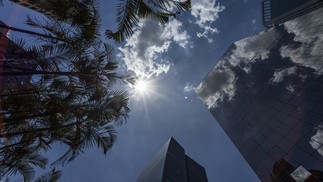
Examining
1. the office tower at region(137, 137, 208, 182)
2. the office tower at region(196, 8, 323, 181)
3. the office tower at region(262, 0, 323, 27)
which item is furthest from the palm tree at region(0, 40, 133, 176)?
the office tower at region(137, 137, 208, 182)

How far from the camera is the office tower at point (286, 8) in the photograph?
4679 cm

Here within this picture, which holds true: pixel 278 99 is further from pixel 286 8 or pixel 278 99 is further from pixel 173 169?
pixel 173 169

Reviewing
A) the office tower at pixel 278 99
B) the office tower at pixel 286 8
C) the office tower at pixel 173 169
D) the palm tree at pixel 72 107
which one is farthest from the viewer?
the office tower at pixel 173 169

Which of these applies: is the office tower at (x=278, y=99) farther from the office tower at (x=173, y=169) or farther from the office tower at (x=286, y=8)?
the office tower at (x=173, y=169)

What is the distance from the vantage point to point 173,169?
73.7 m

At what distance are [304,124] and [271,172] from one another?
27.5 ft

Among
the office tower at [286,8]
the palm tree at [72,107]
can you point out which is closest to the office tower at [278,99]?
the office tower at [286,8]

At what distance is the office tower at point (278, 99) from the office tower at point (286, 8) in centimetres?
880

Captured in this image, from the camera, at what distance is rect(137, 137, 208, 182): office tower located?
6780 centimetres

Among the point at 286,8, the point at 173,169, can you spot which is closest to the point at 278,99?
the point at 286,8

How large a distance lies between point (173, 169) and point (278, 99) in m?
48.3

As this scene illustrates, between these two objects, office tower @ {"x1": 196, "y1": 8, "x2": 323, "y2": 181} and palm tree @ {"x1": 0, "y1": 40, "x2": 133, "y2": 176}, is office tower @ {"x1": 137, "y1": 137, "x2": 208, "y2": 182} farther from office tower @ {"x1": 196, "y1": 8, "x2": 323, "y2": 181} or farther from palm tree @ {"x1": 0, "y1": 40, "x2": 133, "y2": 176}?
palm tree @ {"x1": 0, "y1": 40, "x2": 133, "y2": 176}

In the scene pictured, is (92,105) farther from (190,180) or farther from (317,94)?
(190,180)

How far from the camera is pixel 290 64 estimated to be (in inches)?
1417
